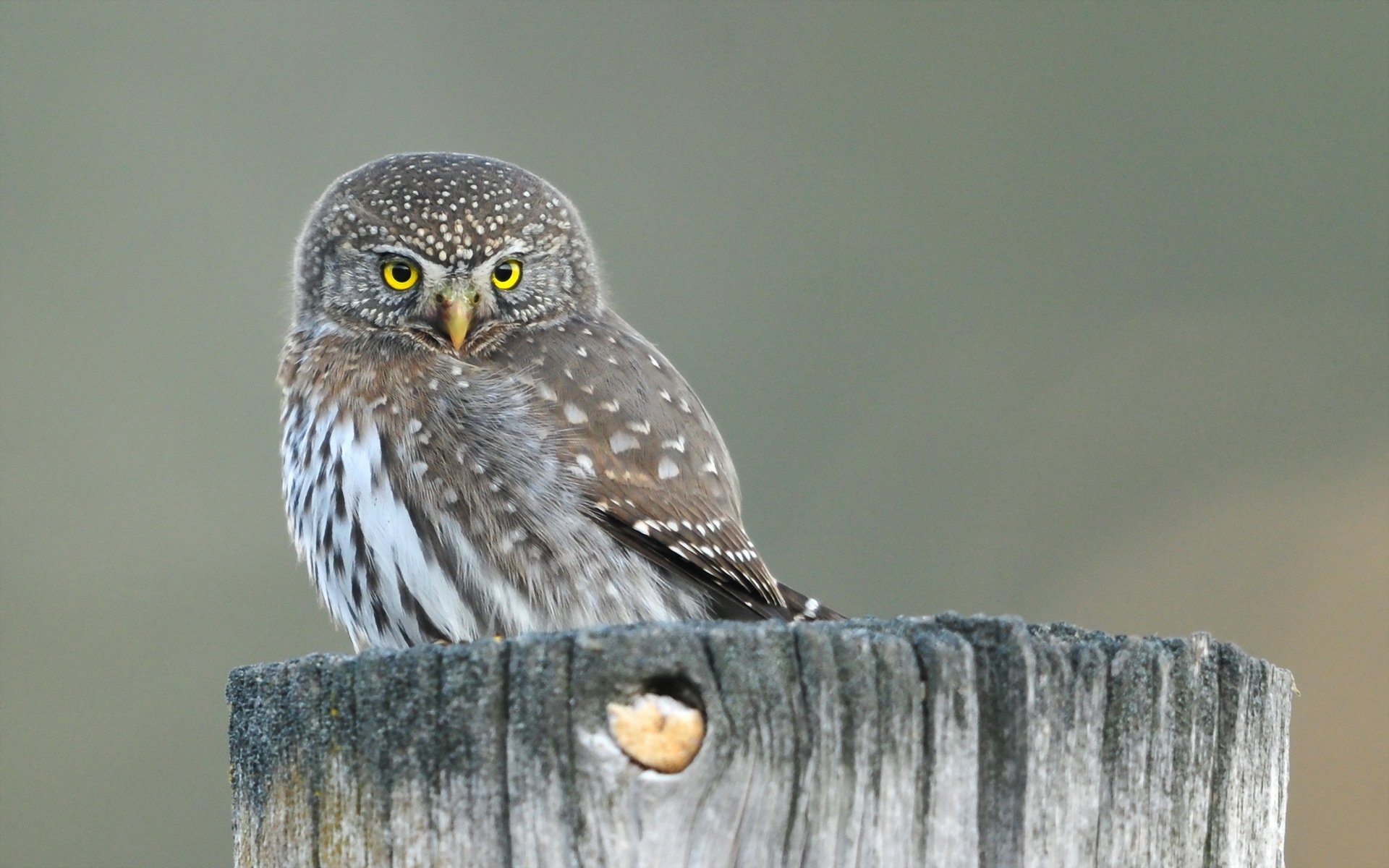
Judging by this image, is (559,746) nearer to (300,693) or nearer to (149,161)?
(300,693)

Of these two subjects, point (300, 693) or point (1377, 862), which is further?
point (1377, 862)

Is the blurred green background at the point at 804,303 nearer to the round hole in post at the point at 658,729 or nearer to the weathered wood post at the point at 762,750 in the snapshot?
the weathered wood post at the point at 762,750

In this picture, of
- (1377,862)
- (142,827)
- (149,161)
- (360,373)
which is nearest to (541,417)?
(360,373)

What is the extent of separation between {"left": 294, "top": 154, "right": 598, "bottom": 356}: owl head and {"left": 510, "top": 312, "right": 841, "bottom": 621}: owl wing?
0.20 m

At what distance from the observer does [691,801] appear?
1757 millimetres

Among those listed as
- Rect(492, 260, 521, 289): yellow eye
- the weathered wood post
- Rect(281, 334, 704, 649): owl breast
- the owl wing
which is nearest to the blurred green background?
the owl wing

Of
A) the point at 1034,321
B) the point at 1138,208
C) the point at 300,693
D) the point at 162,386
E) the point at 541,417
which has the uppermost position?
the point at 1138,208

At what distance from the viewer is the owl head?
409 cm

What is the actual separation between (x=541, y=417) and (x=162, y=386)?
226 inches

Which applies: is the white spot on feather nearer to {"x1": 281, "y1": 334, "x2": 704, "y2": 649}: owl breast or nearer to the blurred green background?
{"x1": 281, "y1": 334, "x2": 704, "y2": 649}: owl breast

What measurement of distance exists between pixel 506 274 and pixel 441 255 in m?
0.22

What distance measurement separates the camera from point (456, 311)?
4043 mm

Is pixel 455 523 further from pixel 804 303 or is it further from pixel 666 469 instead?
pixel 804 303

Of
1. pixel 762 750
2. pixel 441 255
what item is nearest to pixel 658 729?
pixel 762 750
